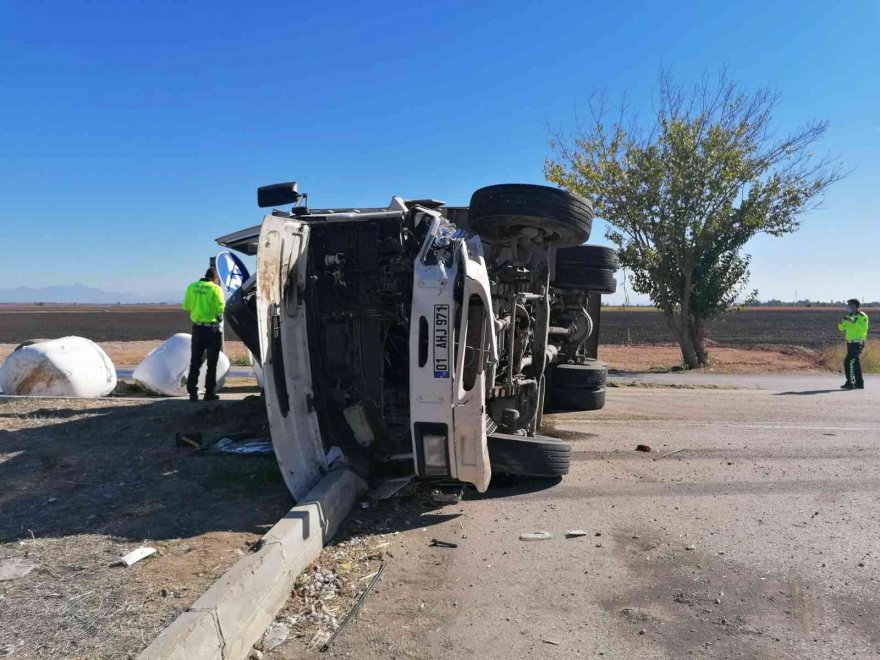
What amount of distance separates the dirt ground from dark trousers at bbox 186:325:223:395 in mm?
1336

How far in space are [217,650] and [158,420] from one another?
4772 millimetres

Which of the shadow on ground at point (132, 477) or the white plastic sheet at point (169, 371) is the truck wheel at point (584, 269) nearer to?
the shadow on ground at point (132, 477)

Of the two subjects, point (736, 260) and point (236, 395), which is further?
point (736, 260)

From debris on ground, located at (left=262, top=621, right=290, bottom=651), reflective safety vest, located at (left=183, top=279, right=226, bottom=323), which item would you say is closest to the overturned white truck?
debris on ground, located at (left=262, top=621, right=290, bottom=651)

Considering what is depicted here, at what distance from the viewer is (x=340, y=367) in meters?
4.91

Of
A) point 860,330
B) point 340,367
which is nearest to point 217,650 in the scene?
point 340,367

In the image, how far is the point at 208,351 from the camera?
8.55 metres

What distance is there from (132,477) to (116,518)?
0.99 metres

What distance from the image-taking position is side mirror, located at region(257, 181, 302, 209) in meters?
5.35

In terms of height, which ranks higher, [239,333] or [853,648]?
[239,333]

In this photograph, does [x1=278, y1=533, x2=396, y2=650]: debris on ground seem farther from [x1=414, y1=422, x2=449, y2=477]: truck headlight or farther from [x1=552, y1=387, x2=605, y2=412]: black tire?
[x1=552, y1=387, x2=605, y2=412]: black tire

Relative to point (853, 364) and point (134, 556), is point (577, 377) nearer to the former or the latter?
point (134, 556)

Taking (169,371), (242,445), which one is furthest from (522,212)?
(169,371)

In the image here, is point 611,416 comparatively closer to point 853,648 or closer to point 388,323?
point 388,323
